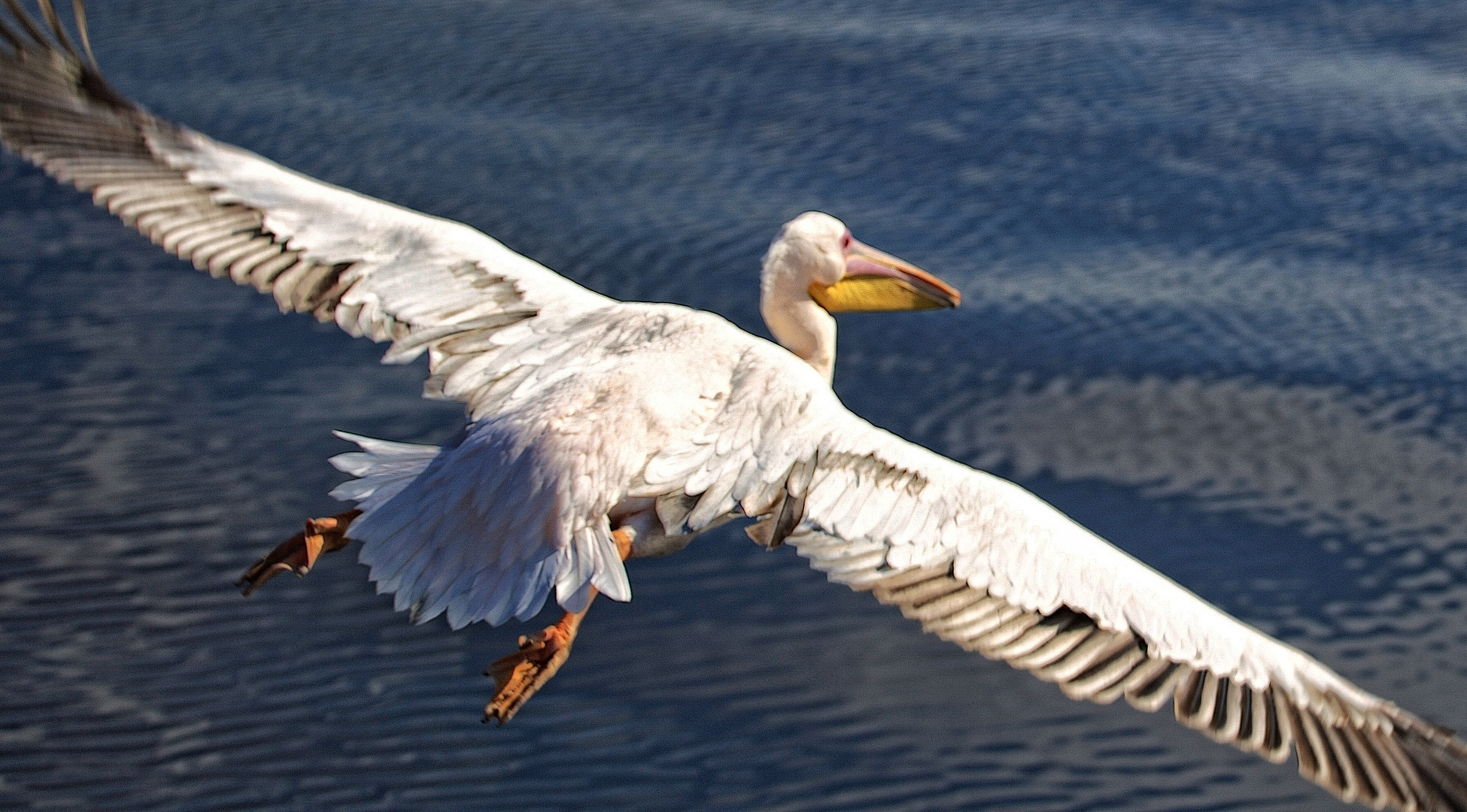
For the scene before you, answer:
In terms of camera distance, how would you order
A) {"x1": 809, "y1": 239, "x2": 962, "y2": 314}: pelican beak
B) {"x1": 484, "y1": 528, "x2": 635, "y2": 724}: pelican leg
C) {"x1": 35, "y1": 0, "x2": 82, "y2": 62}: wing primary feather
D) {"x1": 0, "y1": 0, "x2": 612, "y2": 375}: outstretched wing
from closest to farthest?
{"x1": 484, "y1": 528, "x2": 635, "y2": 724}: pelican leg → {"x1": 35, "y1": 0, "x2": 82, "y2": 62}: wing primary feather → {"x1": 0, "y1": 0, "x2": 612, "y2": 375}: outstretched wing → {"x1": 809, "y1": 239, "x2": 962, "y2": 314}: pelican beak

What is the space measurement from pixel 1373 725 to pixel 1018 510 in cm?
78

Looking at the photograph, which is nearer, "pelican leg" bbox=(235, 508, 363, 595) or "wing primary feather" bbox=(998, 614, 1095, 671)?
"wing primary feather" bbox=(998, 614, 1095, 671)

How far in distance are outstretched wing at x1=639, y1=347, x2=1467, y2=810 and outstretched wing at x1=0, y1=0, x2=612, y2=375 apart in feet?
3.13

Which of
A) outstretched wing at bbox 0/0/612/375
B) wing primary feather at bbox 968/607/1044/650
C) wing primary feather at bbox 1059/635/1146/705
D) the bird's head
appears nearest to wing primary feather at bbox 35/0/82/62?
outstretched wing at bbox 0/0/612/375

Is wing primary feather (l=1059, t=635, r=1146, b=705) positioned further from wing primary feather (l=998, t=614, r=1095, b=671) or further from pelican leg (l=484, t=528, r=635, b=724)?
pelican leg (l=484, t=528, r=635, b=724)

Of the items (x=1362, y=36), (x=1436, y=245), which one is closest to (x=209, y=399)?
(x=1436, y=245)

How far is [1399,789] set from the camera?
9.14 feet

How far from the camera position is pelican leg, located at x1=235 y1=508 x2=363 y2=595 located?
3.47 metres

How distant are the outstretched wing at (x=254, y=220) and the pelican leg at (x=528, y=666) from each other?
3.38 feet

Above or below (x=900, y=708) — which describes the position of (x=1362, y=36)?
above

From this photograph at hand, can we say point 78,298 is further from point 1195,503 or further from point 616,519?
point 1195,503

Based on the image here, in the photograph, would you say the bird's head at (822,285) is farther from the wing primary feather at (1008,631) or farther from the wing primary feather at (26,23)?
the wing primary feather at (26,23)

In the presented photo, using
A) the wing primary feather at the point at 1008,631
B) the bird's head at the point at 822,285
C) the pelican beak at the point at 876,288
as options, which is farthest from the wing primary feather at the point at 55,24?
the wing primary feather at the point at 1008,631

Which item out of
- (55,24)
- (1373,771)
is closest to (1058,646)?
(1373,771)
